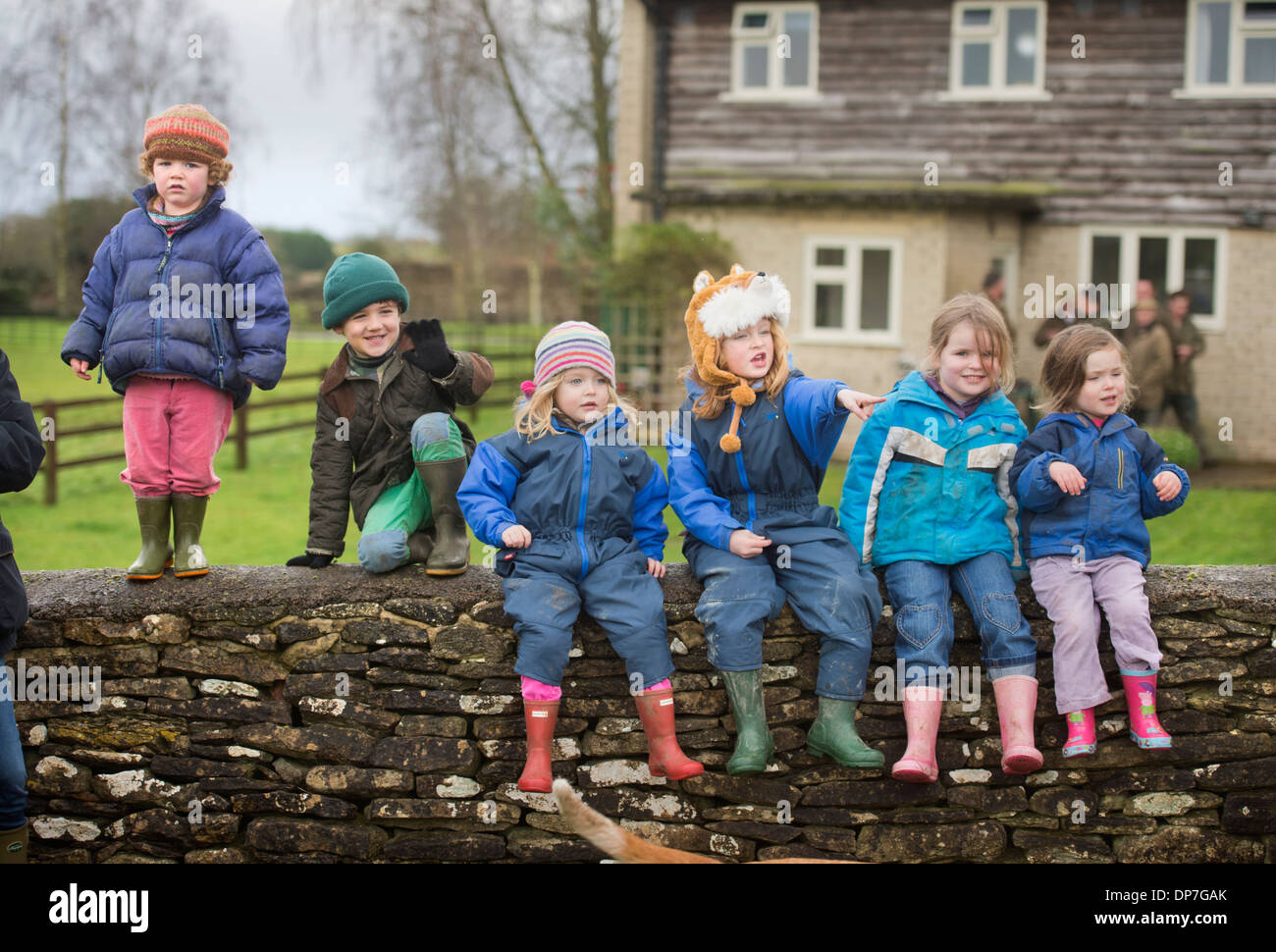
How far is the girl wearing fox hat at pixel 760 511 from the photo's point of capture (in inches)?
150

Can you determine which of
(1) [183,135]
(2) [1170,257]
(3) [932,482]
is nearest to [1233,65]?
(2) [1170,257]

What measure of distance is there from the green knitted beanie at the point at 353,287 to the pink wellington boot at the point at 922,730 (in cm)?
227

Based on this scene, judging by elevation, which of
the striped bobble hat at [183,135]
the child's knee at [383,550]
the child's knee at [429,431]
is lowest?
the child's knee at [383,550]

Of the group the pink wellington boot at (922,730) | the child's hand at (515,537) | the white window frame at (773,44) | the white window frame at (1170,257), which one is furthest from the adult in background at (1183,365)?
the child's hand at (515,537)

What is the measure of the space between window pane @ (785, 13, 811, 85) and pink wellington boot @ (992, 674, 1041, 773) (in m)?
12.8

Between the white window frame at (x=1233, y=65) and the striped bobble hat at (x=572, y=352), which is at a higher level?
the white window frame at (x=1233, y=65)

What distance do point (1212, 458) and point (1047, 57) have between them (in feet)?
17.5

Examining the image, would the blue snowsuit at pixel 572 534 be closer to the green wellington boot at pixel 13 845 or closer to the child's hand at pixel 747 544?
the child's hand at pixel 747 544

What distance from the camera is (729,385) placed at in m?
4.03

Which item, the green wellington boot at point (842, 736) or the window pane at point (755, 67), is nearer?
the green wellington boot at point (842, 736)

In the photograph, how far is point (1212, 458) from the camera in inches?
557

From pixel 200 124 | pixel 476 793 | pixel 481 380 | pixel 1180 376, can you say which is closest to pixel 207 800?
pixel 476 793

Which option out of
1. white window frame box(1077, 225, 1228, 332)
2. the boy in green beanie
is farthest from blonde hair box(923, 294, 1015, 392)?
white window frame box(1077, 225, 1228, 332)

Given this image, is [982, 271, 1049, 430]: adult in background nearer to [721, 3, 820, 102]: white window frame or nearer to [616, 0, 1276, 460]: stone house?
[616, 0, 1276, 460]: stone house
